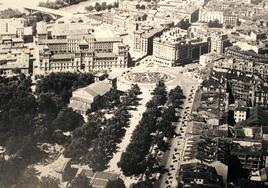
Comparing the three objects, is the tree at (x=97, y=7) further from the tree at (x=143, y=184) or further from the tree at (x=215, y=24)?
the tree at (x=143, y=184)

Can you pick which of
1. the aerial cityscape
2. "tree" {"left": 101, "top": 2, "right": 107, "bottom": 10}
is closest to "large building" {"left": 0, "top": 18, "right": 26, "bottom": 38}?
the aerial cityscape

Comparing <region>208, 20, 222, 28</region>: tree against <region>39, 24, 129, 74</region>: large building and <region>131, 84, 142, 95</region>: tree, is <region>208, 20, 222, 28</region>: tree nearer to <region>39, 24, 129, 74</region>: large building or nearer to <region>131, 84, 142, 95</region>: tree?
<region>39, 24, 129, 74</region>: large building

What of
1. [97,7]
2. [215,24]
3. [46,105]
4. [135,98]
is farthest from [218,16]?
[46,105]

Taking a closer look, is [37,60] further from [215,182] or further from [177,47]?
[215,182]

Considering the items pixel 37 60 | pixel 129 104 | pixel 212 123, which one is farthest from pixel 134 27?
pixel 212 123

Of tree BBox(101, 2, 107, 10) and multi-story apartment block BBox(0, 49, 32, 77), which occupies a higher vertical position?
tree BBox(101, 2, 107, 10)

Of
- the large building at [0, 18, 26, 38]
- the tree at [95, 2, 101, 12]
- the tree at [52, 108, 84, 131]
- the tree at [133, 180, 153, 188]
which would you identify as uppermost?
the tree at [95, 2, 101, 12]

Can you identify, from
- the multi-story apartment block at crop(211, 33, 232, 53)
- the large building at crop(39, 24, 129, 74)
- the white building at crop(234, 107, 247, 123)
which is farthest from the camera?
the multi-story apartment block at crop(211, 33, 232, 53)
